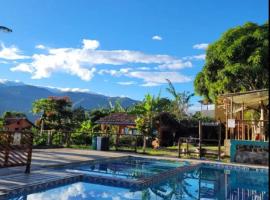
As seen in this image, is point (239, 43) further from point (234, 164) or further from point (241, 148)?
point (234, 164)

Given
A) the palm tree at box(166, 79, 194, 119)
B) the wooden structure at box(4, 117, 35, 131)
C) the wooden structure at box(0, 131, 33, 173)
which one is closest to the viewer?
the wooden structure at box(0, 131, 33, 173)

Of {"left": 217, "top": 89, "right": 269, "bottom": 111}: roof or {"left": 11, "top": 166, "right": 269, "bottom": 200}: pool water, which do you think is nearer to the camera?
{"left": 11, "top": 166, "right": 269, "bottom": 200}: pool water

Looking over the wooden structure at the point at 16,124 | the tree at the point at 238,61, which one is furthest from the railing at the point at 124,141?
the tree at the point at 238,61

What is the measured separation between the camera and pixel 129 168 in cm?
1535

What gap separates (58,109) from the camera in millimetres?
35656

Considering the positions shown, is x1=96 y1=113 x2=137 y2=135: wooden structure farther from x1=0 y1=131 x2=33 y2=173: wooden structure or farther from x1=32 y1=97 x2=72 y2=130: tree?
x1=0 y1=131 x2=33 y2=173: wooden structure

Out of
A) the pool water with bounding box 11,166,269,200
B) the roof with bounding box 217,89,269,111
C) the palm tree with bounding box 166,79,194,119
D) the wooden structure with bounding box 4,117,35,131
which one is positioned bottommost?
the pool water with bounding box 11,166,269,200

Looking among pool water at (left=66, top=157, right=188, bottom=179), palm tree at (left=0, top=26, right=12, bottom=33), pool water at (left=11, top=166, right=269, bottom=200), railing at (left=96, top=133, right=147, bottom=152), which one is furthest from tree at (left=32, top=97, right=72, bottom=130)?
pool water at (left=11, top=166, right=269, bottom=200)

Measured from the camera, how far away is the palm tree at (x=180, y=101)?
3647 cm

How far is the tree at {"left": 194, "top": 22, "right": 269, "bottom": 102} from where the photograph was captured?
73.1 feet

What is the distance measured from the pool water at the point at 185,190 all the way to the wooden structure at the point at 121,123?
51.3 feet

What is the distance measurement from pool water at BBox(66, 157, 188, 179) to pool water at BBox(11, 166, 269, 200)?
117 cm

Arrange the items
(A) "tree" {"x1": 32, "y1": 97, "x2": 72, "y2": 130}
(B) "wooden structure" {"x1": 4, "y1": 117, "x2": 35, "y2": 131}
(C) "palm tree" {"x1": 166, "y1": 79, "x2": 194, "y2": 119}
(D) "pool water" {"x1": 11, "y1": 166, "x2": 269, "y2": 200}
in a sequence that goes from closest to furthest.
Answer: (D) "pool water" {"x1": 11, "y1": 166, "x2": 269, "y2": 200} → (B) "wooden structure" {"x1": 4, "y1": 117, "x2": 35, "y2": 131} → (A) "tree" {"x1": 32, "y1": 97, "x2": 72, "y2": 130} → (C) "palm tree" {"x1": 166, "y1": 79, "x2": 194, "y2": 119}

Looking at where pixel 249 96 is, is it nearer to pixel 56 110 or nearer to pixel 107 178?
pixel 107 178
